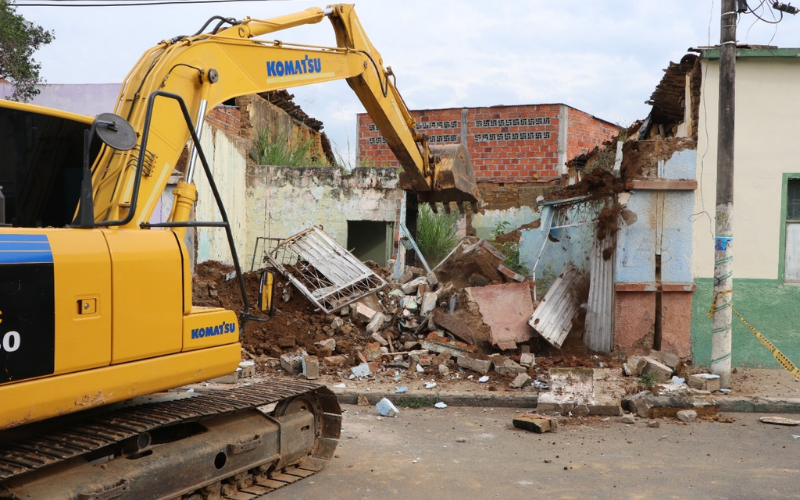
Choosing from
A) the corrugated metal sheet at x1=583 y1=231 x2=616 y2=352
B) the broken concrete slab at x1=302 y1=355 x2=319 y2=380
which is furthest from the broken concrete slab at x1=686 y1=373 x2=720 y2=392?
the broken concrete slab at x1=302 y1=355 x2=319 y2=380

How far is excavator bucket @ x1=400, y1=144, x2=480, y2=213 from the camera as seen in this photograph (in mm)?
9094

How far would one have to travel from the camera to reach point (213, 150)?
13.1 meters

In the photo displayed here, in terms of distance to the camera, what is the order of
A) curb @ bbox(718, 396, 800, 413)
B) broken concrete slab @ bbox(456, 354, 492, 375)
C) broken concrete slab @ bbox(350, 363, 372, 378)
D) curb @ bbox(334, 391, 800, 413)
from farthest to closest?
1. broken concrete slab @ bbox(350, 363, 372, 378)
2. broken concrete slab @ bbox(456, 354, 492, 375)
3. curb @ bbox(334, 391, 800, 413)
4. curb @ bbox(718, 396, 800, 413)

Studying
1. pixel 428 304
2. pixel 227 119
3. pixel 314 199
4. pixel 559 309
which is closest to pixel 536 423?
pixel 559 309

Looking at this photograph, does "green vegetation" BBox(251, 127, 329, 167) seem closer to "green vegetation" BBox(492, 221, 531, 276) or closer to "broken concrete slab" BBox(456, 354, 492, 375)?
"green vegetation" BBox(492, 221, 531, 276)

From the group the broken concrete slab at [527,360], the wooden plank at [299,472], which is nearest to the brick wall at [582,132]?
the broken concrete slab at [527,360]

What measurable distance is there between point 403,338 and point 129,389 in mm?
6669

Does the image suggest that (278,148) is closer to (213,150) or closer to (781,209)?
(213,150)

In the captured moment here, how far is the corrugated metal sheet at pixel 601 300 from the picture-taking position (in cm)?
1012

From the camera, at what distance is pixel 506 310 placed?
10.2 metres

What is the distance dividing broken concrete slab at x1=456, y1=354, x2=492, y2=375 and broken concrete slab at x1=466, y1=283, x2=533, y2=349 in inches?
23.3

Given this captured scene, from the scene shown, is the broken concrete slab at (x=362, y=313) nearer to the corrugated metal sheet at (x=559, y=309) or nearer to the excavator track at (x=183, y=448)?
the corrugated metal sheet at (x=559, y=309)

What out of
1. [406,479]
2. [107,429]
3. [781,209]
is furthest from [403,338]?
[107,429]

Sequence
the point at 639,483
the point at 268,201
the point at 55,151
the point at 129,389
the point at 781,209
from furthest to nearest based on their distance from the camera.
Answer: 1. the point at 268,201
2. the point at 781,209
3. the point at 639,483
4. the point at 55,151
5. the point at 129,389
